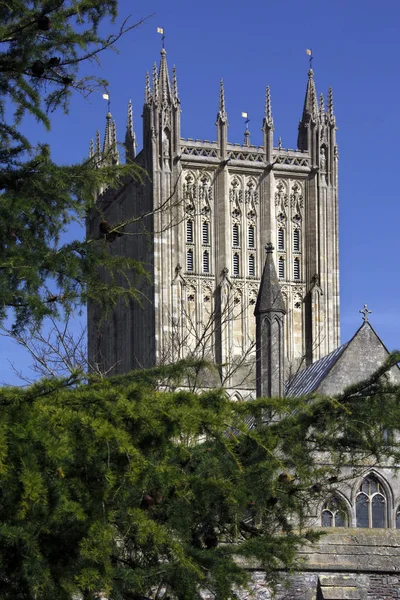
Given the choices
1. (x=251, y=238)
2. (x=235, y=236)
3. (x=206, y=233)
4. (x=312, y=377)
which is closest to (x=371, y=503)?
(x=312, y=377)

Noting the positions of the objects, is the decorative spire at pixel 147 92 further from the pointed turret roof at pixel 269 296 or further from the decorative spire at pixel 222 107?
the pointed turret roof at pixel 269 296

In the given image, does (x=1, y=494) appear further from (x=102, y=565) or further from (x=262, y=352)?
(x=262, y=352)

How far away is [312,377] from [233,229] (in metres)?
23.0

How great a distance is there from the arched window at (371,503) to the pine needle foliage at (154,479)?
816 inches

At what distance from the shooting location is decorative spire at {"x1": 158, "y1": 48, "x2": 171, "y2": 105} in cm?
5634

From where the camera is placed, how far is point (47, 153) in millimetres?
10133

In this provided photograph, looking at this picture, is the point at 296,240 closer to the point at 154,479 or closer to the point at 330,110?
the point at 330,110

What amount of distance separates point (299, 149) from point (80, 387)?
166 ft

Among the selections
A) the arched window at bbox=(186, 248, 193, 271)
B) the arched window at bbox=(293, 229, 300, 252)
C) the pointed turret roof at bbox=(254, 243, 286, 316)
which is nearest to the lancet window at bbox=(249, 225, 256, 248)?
the arched window at bbox=(293, 229, 300, 252)

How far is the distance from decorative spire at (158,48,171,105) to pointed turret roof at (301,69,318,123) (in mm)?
6487

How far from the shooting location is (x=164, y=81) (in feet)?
186

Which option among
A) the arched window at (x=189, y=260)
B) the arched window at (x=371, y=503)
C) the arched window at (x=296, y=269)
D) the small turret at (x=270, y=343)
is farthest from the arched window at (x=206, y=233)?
the arched window at (x=371, y=503)

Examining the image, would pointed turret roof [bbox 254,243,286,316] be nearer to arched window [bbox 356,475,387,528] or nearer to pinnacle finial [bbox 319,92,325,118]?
arched window [bbox 356,475,387,528]

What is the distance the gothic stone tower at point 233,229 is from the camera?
54.5 metres
